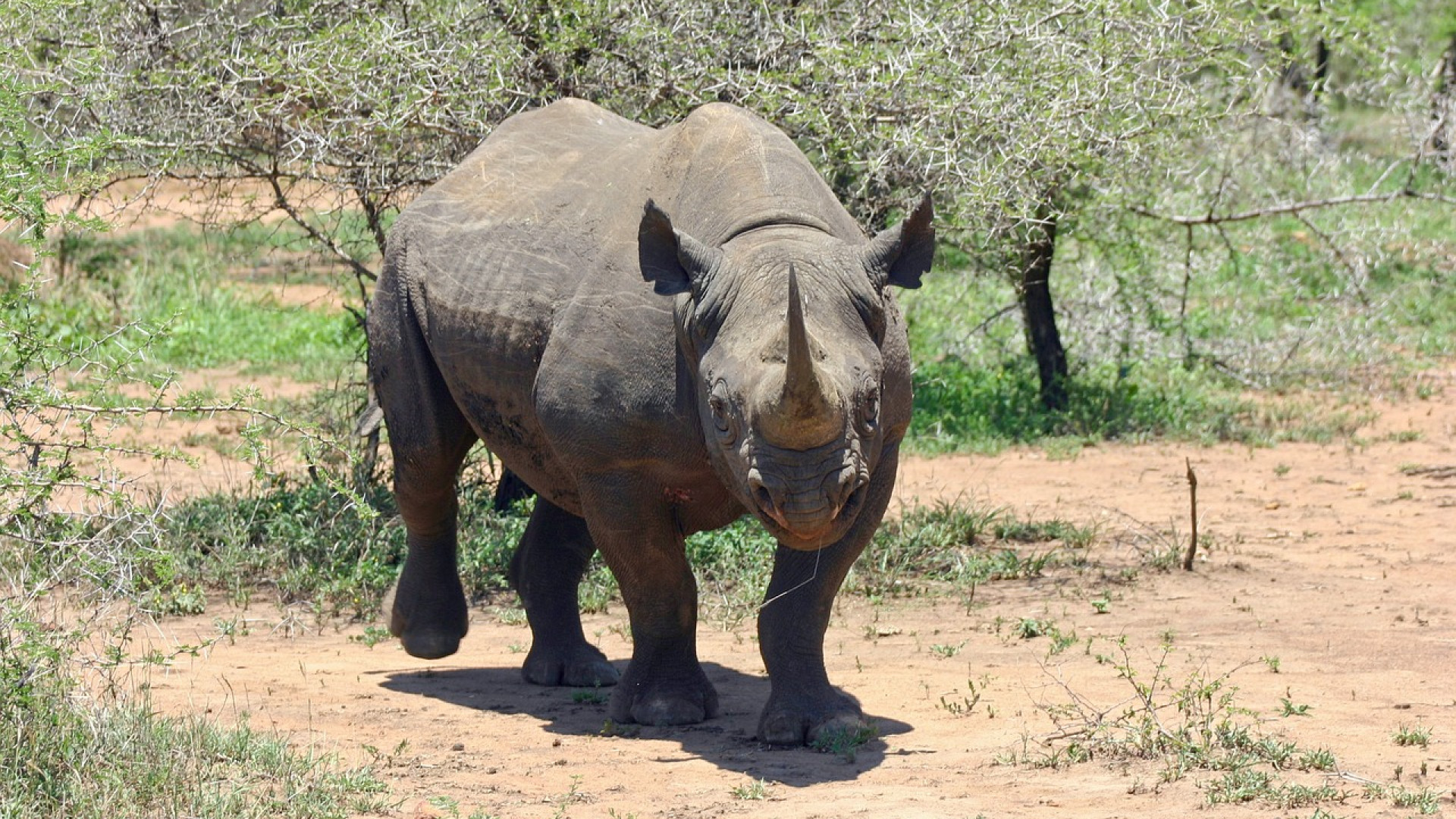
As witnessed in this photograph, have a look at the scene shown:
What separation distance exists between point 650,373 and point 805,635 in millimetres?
961

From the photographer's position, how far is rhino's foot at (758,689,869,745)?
5605 mm

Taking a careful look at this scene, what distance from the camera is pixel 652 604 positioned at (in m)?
5.93

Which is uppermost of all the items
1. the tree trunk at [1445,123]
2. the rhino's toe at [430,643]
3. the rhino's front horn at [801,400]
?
the tree trunk at [1445,123]

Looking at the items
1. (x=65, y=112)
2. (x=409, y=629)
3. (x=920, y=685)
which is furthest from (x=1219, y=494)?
(x=65, y=112)

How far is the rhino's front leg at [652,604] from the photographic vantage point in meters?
5.77

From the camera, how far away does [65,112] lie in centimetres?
909

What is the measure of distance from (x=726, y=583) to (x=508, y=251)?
7.56 ft

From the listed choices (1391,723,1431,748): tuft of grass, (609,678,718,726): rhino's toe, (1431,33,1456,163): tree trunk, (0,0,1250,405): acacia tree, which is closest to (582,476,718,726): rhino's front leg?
(609,678,718,726): rhino's toe

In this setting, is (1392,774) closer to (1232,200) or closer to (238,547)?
(238,547)

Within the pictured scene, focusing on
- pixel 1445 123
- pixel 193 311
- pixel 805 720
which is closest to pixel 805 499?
pixel 805 720

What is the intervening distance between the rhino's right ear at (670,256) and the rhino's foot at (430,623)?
7.38 feet

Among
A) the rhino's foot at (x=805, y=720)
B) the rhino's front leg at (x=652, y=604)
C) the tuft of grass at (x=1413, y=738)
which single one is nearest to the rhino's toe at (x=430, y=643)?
the rhino's front leg at (x=652, y=604)

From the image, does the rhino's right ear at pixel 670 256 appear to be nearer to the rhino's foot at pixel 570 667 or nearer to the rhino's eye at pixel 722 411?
the rhino's eye at pixel 722 411

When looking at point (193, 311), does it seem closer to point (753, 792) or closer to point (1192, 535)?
point (1192, 535)
